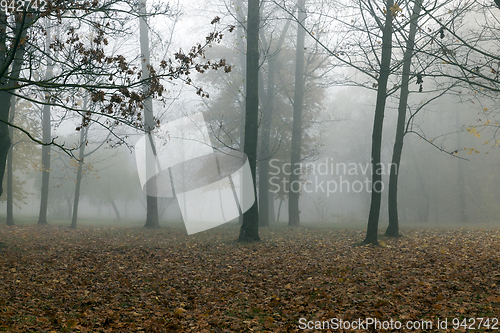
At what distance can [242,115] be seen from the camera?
21734mm

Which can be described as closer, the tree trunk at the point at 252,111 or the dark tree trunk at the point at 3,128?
the dark tree trunk at the point at 3,128

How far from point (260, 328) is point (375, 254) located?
4738mm

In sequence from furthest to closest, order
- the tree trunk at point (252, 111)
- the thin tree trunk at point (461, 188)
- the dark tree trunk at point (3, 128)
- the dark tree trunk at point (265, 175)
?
the thin tree trunk at point (461, 188), the dark tree trunk at point (265, 175), the tree trunk at point (252, 111), the dark tree trunk at point (3, 128)

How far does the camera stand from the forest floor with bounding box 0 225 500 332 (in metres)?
4.73

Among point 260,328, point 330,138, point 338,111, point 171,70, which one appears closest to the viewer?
point 260,328

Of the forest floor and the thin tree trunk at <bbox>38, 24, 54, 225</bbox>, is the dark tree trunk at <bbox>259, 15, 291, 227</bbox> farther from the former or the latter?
the thin tree trunk at <bbox>38, 24, 54, 225</bbox>

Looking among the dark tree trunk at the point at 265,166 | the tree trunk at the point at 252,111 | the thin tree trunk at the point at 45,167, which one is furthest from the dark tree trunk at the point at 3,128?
the thin tree trunk at the point at 45,167

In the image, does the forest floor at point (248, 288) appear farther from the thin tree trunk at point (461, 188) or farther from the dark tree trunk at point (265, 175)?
the thin tree trunk at point (461, 188)

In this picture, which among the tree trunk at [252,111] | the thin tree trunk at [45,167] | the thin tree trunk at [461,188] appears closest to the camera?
the tree trunk at [252,111]

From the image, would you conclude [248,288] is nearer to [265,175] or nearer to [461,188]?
[265,175]

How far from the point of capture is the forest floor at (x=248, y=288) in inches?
186

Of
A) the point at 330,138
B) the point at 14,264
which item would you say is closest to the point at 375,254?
the point at 14,264

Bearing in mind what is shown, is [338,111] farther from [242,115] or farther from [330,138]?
[242,115]

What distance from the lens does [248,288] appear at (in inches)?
248
